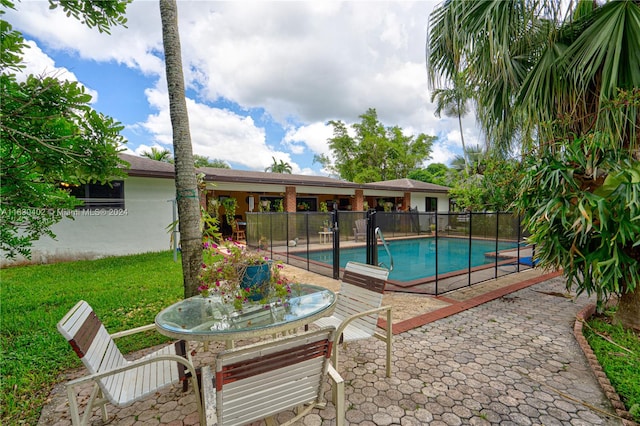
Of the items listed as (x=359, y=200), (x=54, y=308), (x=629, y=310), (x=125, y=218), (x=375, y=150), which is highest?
(x=375, y=150)

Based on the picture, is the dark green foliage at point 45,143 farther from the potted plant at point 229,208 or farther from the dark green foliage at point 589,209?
the potted plant at point 229,208

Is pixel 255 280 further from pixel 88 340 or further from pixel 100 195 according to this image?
pixel 100 195

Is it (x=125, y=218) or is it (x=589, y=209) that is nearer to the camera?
(x=589, y=209)

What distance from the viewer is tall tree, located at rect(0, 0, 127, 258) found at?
231cm

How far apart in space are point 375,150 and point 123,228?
25801 millimetres

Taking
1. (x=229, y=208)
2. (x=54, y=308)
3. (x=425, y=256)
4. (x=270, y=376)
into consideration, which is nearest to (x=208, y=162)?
(x=229, y=208)

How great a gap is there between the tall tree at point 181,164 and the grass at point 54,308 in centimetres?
115

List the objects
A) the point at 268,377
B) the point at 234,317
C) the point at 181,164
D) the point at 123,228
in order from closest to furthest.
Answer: the point at 268,377 → the point at 234,317 → the point at 181,164 → the point at 123,228

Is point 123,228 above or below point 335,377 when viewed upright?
above

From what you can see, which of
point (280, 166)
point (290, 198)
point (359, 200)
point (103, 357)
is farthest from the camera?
point (280, 166)

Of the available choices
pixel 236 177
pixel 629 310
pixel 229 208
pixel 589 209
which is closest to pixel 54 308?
pixel 589 209

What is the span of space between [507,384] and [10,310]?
7.13 metres

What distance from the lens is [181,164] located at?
327cm

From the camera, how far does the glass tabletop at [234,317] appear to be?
2.04 metres
